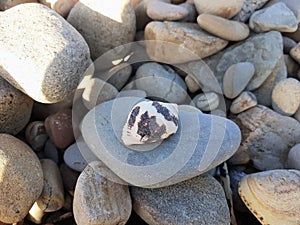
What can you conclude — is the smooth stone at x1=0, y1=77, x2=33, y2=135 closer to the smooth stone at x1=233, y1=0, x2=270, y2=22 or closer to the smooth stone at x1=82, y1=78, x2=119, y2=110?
the smooth stone at x1=82, y1=78, x2=119, y2=110

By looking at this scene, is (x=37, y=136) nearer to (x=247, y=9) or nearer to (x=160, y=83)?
(x=160, y=83)

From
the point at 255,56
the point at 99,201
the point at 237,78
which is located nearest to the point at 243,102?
the point at 237,78

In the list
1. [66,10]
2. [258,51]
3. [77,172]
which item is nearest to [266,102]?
[258,51]

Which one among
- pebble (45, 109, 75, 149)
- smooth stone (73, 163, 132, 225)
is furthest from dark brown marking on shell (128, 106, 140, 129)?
pebble (45, 109, 75, 149)

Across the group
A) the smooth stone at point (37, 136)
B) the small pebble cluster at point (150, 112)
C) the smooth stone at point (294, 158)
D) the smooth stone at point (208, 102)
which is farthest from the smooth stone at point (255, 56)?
the smooth stone at point (37, 136)

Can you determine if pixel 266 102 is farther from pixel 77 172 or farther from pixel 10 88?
pixel 10 88
